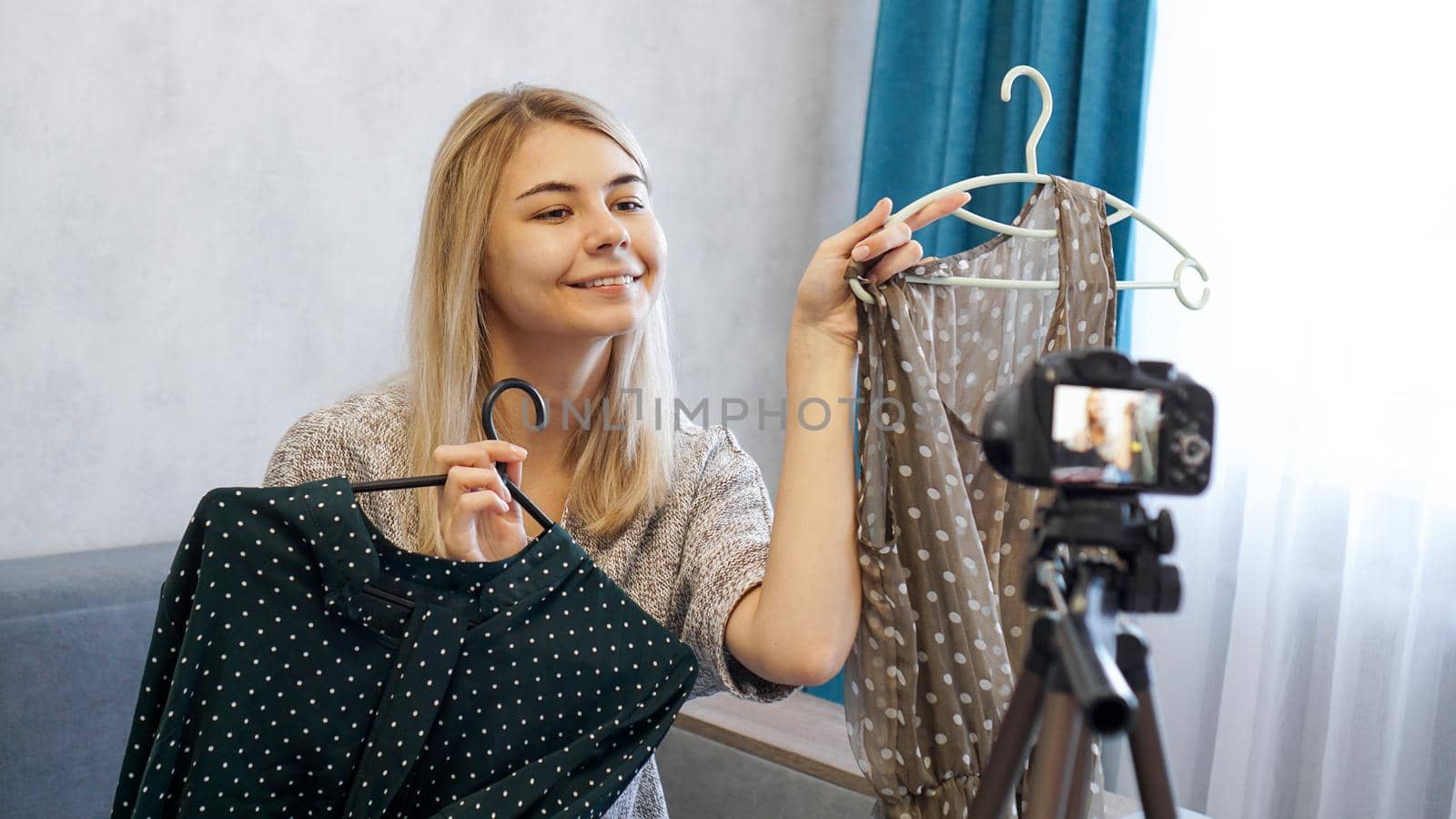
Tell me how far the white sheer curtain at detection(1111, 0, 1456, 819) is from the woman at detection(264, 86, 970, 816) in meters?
0.97

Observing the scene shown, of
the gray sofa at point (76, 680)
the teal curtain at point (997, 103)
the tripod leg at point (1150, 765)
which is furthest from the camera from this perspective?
the teal curtain at point (997, 103)

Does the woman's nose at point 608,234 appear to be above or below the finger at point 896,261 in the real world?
above

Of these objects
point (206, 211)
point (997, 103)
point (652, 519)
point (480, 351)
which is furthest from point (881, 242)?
point (997, 103)

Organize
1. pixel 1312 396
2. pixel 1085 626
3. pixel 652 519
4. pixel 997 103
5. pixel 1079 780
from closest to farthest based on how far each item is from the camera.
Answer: pixel 1085 626 → pixel 1079 780 → pixel 652 519 → pixel 1312 396 → pixel 997 103

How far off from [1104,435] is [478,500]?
24.3 inches

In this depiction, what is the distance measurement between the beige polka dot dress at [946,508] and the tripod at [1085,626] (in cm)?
37

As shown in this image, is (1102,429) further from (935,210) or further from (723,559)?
(723,559)

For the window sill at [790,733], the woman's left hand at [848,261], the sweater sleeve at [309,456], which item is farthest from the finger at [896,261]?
the window sill at [790,733]

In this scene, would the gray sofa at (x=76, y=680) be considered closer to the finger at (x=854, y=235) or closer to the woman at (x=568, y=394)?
the woman at (x=568, y=394)

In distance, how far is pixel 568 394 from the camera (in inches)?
56.9

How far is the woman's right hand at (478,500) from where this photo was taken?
3.59ft

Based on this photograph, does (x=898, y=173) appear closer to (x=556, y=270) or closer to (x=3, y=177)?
(x=556, y=270)

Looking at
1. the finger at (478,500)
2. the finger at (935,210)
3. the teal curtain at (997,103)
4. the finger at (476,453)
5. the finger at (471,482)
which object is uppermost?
the teal curtain at (997,103)

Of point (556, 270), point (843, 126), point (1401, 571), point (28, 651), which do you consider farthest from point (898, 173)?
point (28, 651)
